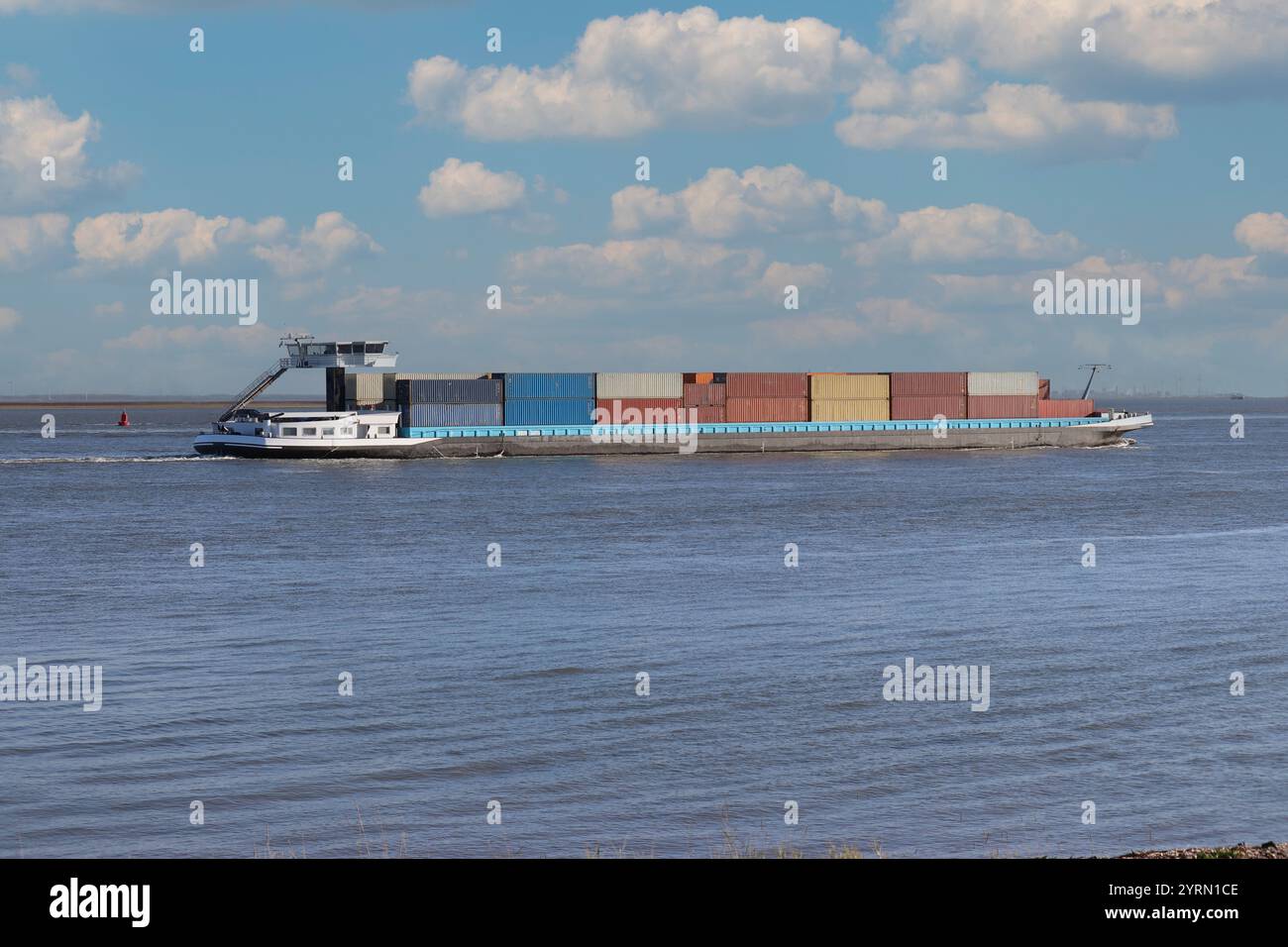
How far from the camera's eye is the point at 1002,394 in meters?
106

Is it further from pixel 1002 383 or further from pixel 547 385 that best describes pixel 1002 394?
pixel 547 385

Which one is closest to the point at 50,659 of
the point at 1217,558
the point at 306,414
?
the point at 1217,558

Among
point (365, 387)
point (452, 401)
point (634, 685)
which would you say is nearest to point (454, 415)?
point (452, 401)

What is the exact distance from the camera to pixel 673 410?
96125 mm

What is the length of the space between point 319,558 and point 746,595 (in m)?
14.8

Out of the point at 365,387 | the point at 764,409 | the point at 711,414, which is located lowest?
the point at 711,414

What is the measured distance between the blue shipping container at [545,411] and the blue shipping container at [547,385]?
0.33 meters

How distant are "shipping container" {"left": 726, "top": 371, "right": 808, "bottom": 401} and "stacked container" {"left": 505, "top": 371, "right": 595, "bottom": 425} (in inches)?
433

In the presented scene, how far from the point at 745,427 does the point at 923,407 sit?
1495 centimetres

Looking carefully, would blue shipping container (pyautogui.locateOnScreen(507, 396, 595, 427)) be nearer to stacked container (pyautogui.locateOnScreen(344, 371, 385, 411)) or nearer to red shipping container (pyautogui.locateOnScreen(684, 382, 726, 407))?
red shipping container (pyautogui.locateOnScreen(684, 382, 726, 407))

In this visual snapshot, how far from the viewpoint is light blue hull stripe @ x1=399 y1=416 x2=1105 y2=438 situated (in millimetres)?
89438
